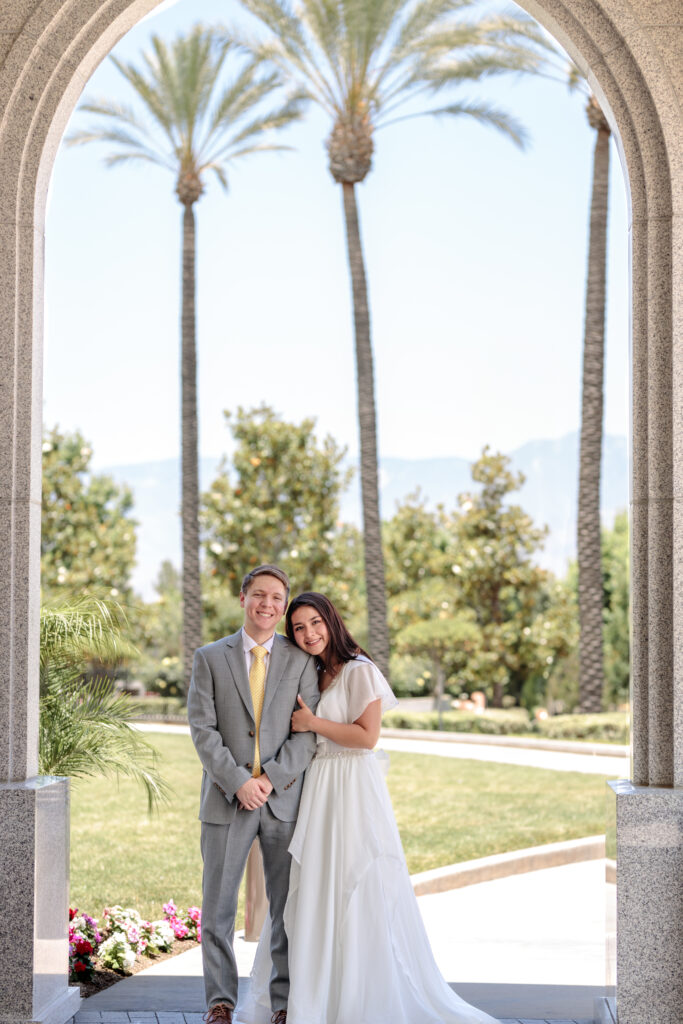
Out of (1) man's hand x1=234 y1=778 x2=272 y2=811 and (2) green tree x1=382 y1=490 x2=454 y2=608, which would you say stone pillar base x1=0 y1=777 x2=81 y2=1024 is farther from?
(2) green tree x1=382 y1=490 x2=454 y2=608

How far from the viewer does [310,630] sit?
186 inches

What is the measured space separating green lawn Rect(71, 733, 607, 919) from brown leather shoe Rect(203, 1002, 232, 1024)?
12.0ft

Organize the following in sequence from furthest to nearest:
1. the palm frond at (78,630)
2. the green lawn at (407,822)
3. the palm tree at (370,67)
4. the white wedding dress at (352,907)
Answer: the palm tree at (370,67), the green lawn at (407,822), the palm frond at (78,630), the white wedding dress at (352,907)

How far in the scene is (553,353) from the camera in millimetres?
125375

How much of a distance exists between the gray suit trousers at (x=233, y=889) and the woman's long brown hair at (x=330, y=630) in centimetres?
67

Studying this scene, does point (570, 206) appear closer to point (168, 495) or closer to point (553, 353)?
point (553, 353)

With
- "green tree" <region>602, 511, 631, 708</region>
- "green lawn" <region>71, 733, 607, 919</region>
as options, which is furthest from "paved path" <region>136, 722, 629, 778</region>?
"green tree" <region>602, 511, 631, 708</region>

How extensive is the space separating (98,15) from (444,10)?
1571 cm

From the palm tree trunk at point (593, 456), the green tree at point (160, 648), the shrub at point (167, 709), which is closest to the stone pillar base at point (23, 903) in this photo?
the palm tree trunk at point (593, 456)

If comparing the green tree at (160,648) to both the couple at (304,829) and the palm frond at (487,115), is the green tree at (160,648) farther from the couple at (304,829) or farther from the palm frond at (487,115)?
the couple at (304,829)

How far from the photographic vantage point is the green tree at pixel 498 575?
26609 mm

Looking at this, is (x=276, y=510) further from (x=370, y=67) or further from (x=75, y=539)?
(x=370, y=67)

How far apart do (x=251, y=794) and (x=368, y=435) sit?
16.0 m

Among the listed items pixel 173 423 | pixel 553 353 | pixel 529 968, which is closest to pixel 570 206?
pixel 553 353
